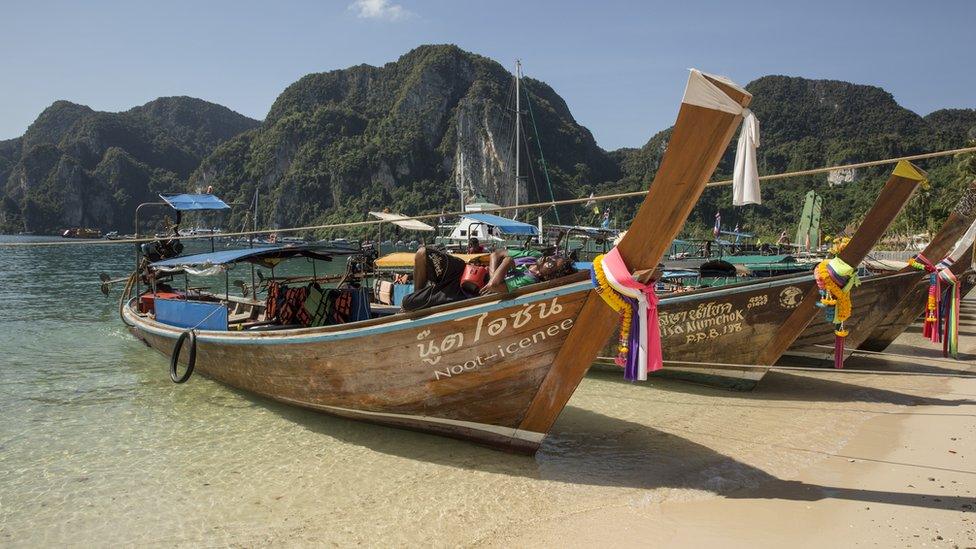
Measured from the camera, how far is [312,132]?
117 metres

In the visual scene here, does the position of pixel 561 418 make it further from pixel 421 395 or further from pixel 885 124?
pixel 885 124

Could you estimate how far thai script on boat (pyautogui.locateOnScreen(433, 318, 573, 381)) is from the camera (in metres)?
4.41

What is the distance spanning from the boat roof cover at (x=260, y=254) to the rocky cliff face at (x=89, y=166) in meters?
130

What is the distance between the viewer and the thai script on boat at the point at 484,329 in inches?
172

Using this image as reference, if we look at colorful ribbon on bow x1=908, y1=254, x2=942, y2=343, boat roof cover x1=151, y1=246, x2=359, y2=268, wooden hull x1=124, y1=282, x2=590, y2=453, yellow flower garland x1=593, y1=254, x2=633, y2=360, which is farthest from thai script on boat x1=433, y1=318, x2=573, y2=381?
colorful ribbon on bow x1=908, y1=254, x2=942, y2=343

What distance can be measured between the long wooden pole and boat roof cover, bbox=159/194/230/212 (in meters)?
8.74

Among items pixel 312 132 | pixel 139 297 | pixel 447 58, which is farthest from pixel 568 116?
pixel 139 297

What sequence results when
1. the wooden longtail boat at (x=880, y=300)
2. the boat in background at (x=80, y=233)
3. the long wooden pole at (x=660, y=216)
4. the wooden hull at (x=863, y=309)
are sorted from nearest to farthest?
the long wooden pole at (x=660, y=216) → the wooden longtail boat at (x=880, y=300) → the wooden hull at (x=863, y=309) → the boat in background at (x=80, y=233)

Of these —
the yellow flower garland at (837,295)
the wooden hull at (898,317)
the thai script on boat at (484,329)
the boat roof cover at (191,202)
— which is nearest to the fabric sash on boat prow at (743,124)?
the thai script on boat at (484,329)

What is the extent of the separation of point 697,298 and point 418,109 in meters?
117

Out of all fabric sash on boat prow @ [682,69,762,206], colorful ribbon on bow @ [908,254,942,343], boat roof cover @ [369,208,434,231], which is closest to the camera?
fabric sash on boat prow @ [682,69,762,206]

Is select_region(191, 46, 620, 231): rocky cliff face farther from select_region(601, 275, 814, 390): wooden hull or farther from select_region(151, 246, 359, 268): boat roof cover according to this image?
select_region(601, 275, 814, 390): wooden hull

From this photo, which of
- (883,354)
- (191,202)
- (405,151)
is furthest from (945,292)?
(405,151)

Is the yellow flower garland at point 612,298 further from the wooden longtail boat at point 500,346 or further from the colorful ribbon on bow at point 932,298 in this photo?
the colorful ribbon on bow at point 932,298
